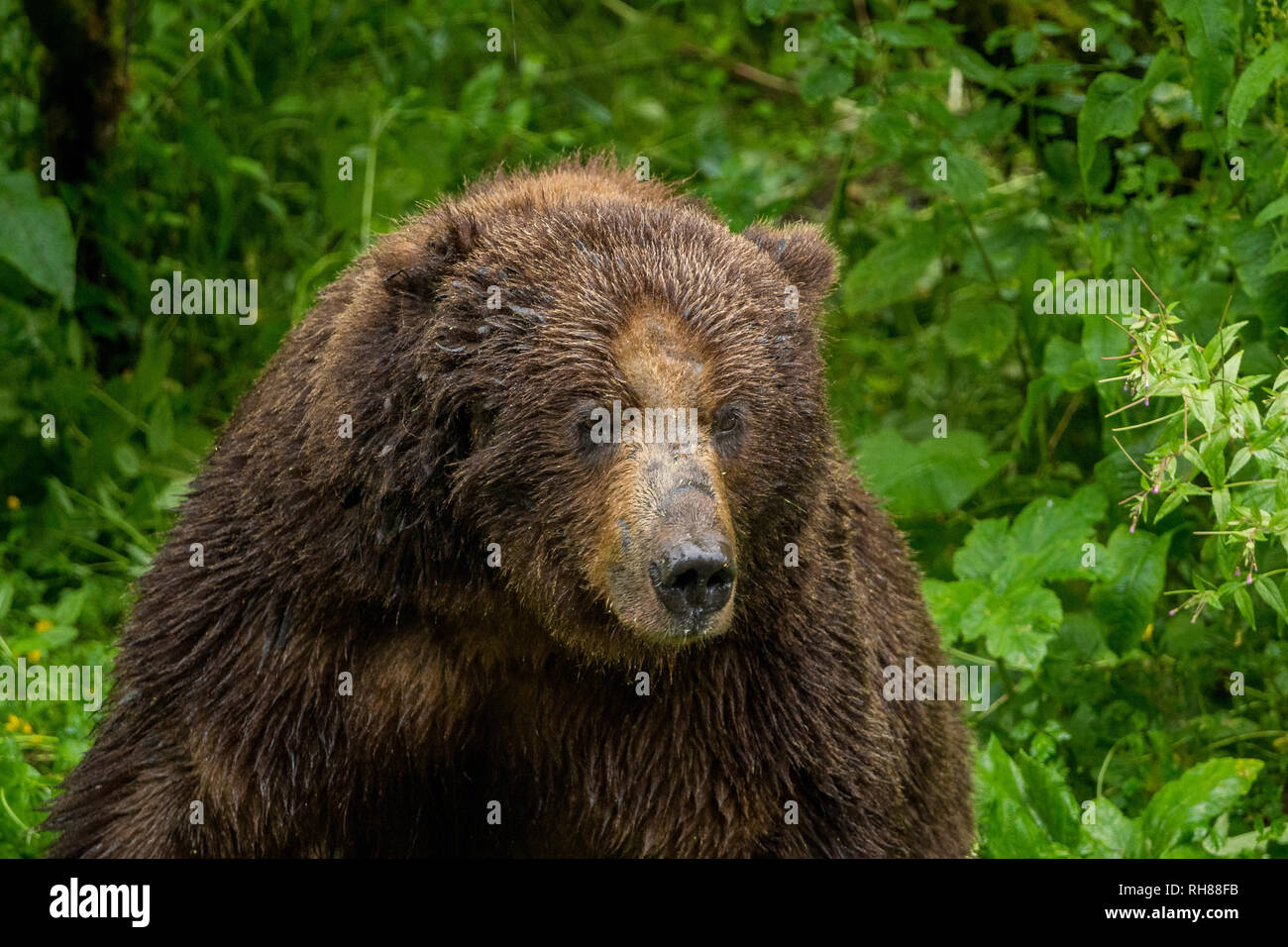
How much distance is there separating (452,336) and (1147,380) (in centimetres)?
174

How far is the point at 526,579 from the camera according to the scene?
4297 mm

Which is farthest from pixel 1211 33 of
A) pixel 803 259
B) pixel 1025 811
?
pixel 1025 811

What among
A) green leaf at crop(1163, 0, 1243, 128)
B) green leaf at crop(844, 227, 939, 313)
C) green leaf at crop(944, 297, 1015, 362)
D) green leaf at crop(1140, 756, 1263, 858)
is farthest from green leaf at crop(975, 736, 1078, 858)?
green leaf at crop(1163, 0, 1243, 128)

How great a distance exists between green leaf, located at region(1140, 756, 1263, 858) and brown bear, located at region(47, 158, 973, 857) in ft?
2.88

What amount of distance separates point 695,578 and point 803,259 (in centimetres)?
124

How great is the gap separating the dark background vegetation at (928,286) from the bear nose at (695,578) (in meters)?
1.35

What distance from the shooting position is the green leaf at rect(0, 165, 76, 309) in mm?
6570

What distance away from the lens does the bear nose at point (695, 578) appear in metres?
3.85

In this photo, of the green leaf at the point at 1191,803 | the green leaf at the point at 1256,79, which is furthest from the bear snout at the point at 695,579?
the green leaf at the point at 1256,79

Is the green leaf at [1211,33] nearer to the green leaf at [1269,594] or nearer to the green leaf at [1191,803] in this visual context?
the green leaf at [1269,594]

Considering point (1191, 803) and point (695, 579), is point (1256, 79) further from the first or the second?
point (695, 579)
